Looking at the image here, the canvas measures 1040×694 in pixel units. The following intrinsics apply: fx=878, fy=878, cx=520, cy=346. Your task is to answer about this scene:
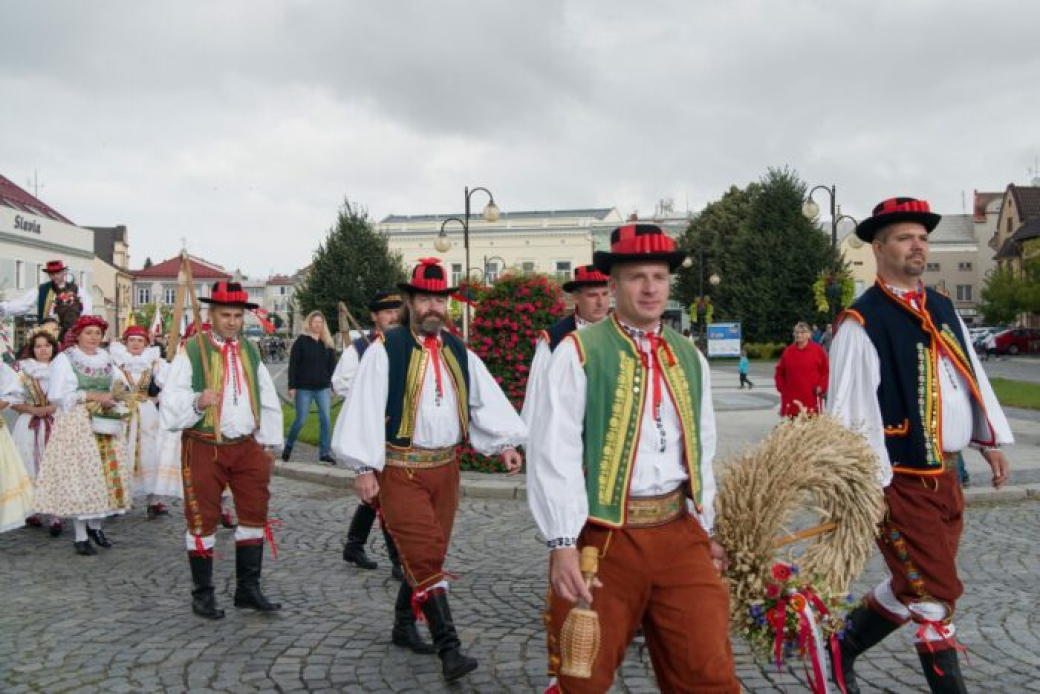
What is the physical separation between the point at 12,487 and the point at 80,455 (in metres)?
0.62

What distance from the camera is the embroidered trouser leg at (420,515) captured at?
176 inches

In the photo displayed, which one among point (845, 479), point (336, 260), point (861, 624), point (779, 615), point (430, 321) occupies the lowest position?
point (861, 624)

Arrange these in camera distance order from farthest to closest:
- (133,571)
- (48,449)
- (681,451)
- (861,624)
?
(48,449) < (133,571) < (861,624) < (681,451)

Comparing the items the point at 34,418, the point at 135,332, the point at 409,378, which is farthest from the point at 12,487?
the point at 409,378

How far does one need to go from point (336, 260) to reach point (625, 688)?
1803 inches

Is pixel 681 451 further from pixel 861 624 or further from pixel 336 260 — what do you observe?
pixel 336 260

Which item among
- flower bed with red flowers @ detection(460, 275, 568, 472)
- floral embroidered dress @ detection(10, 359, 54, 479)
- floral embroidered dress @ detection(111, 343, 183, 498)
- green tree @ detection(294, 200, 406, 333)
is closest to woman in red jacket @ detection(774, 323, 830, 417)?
flower bed with red flowers @ detection(460, 275, 568, 472)

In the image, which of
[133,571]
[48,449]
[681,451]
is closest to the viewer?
[681,451]

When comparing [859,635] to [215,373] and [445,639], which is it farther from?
[215,373]

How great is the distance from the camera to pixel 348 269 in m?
48.1

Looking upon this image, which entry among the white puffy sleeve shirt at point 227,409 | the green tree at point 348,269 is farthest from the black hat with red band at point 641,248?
the green tree at point 348,269

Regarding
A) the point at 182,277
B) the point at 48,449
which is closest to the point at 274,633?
the point at 182,277

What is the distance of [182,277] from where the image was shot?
611cm

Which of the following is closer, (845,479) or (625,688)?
(845,479)
